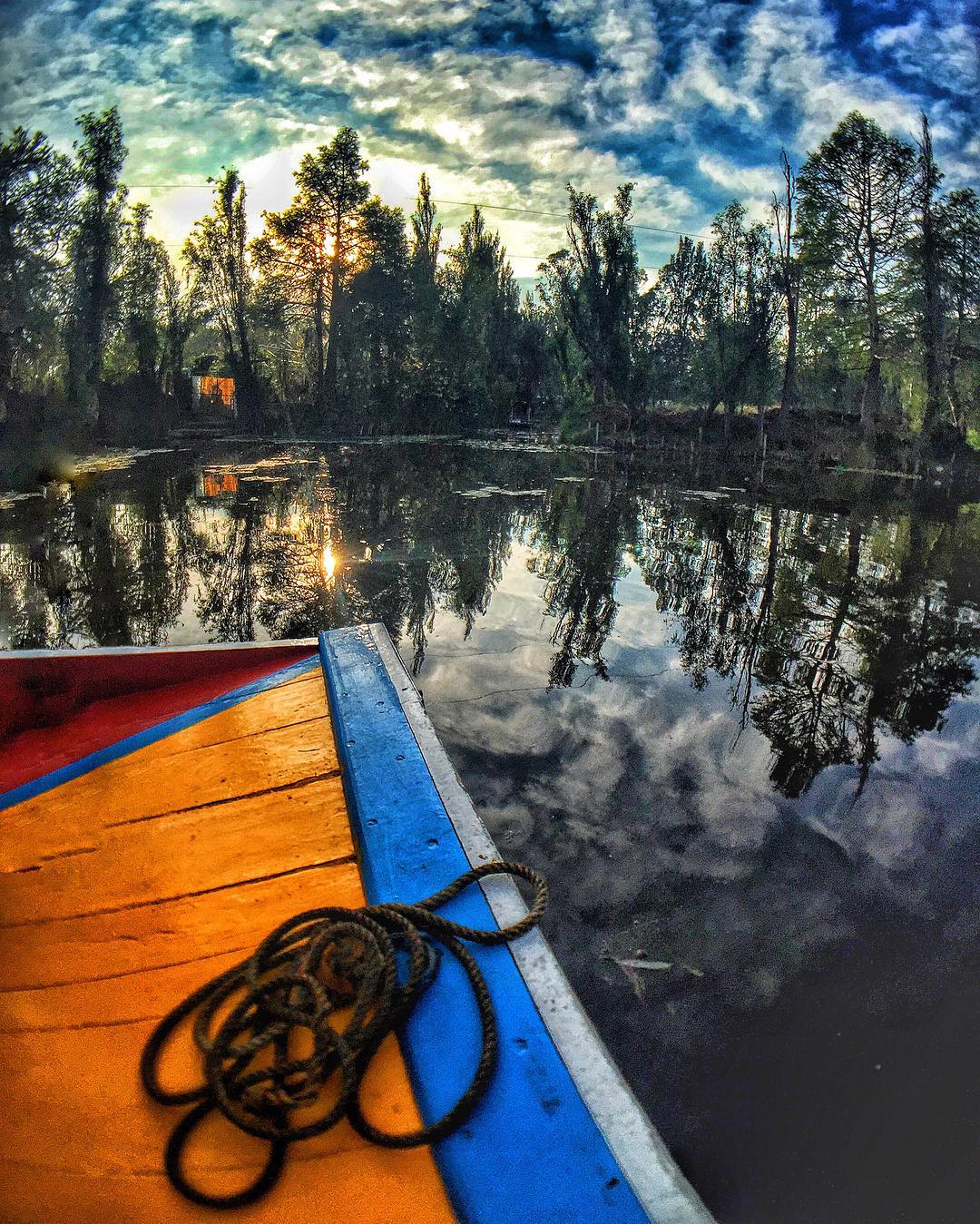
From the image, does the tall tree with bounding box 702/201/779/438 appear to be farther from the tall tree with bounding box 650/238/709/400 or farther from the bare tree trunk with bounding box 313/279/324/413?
the bare tree trunk with bounding box 313/279/324/413

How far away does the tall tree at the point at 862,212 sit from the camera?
25734mm

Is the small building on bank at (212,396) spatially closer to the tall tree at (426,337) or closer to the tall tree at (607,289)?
the tall tree at (426,337)

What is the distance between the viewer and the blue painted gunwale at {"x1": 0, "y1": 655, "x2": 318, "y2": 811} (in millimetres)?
2240

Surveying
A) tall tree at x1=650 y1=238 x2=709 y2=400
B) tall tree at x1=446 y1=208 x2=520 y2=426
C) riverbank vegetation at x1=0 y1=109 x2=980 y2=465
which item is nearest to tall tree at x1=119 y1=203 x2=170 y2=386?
riverbank vegetation at x1=0 y1=109 x2=980 y2=465

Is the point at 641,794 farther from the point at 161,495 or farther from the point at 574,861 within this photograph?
the point at 161,495

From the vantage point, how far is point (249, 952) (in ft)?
4.86

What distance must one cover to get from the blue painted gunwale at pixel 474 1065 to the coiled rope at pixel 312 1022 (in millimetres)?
30

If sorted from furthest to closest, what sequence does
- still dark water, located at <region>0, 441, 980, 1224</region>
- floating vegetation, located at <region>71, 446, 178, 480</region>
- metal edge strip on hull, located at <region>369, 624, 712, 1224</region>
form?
floating vegetation, located at <region>71, 446, 178, 480</region>
still dark water, located at <region>0, 441, 980, 1224</region>
metal edge strip on hull, located at <region>369, 624, 712, 1224</region>

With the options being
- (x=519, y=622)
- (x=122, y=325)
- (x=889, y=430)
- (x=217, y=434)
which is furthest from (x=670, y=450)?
(x=519, y=622)

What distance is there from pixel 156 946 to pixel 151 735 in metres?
1.14

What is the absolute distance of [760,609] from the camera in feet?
20.5

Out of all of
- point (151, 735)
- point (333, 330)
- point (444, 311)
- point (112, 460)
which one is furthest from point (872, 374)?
point (151, 735)

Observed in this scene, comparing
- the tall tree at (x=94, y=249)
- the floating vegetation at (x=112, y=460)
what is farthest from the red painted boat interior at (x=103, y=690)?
the tall tree at (x=94, y=249)

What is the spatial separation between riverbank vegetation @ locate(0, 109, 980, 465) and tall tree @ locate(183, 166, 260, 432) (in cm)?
10
